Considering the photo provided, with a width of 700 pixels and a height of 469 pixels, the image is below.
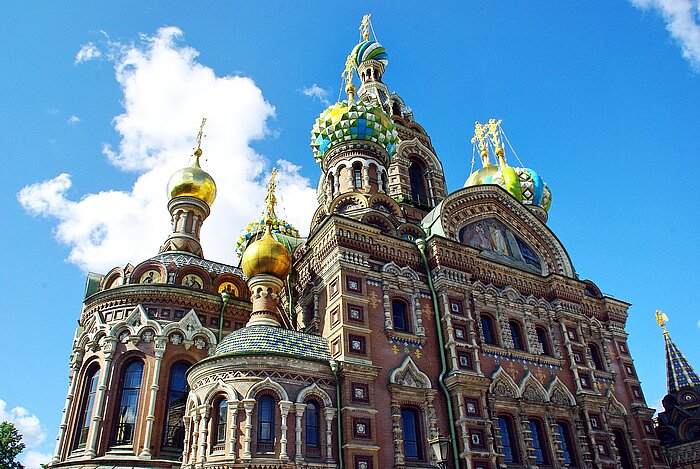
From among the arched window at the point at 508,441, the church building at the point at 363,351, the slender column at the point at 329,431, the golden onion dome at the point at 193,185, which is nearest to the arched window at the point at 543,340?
the church building at the point at 363,351

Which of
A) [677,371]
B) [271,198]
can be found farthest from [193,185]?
[677,371]

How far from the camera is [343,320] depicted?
11.5 metres

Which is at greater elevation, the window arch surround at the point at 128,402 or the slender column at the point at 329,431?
the window arch surround at the point at 128,402

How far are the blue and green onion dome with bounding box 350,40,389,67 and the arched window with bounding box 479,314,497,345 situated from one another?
44.3 feet

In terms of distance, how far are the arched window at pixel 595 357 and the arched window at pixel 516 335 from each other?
8.96 ft

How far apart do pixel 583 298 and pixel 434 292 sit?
5452 mm

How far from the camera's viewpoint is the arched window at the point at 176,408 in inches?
476

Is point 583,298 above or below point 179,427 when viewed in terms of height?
above

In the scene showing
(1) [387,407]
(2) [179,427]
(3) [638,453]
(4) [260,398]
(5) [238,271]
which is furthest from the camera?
(5) [238,271]

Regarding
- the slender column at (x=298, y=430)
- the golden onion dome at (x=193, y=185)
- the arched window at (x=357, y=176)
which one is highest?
the golden onion dome at (x=193, y=185)

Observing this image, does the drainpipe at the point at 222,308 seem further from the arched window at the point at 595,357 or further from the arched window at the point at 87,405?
the arched window at the point at 595,357

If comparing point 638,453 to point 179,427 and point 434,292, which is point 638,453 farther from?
point 179,427

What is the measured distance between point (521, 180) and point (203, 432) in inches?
666

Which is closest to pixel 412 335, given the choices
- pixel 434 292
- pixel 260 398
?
pixel 434 292
